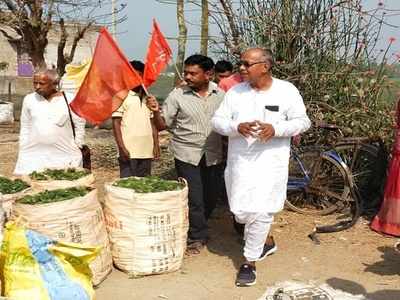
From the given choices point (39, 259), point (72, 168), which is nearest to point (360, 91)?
point (72, 168)

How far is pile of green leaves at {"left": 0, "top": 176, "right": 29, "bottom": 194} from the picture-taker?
4193mm

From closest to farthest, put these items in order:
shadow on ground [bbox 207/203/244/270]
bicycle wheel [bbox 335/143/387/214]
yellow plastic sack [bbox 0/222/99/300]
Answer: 1. yellow plastic sack [bbox 0/222/99/300]
2. shadow on ground [bbox 207/203/244/270]
3. bicycle wheel [bbox 335/143/387/214]

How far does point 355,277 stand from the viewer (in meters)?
4.19

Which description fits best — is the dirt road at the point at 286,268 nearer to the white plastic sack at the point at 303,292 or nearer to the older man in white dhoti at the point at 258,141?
the white plastic sack at the point at 303,292

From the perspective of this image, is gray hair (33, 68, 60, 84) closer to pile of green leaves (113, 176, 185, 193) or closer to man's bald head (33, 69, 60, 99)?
man's bald head (33, 69, 60, 99)

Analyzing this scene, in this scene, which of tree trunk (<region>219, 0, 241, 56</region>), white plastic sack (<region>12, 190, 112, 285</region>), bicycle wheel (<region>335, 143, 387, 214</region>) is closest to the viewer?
white plastic sack (<region>12, 190, 112, 285</region>)

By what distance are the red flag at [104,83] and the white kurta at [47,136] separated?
0.25 m

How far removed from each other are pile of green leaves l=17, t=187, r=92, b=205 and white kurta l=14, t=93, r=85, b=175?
0.77 m

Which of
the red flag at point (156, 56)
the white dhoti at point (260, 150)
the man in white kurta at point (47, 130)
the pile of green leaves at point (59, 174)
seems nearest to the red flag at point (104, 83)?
the red flag at point (156, 56)

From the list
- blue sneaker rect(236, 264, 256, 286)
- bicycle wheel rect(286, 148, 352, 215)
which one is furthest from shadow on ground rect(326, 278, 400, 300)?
bicycle wheel rect(286, 148, 352, 215)

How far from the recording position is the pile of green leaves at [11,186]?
13.8 ft

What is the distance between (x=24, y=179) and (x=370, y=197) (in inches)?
141

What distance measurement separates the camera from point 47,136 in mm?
4570

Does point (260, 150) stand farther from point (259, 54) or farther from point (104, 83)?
Answer: point (104, 83)
